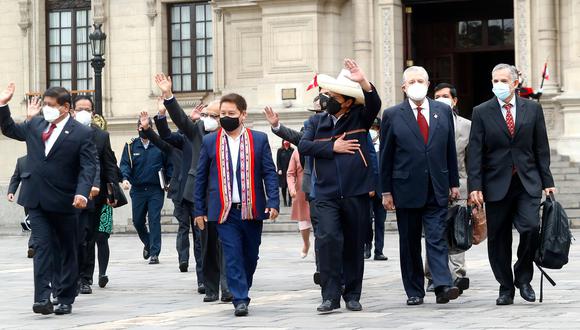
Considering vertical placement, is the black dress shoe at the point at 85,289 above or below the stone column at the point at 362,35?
below

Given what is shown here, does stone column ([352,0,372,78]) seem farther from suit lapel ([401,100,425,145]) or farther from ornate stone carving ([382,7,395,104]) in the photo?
suit lapel ([401,100,425,145])

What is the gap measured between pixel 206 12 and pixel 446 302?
977 inches

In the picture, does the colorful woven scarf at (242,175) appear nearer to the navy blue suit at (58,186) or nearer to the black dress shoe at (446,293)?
the navy blue suit at (58,186)

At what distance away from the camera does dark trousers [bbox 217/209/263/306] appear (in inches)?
469

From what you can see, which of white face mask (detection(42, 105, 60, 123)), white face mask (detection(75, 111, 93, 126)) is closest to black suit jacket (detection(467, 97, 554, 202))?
white face mask (detection(42, 105, 60, 123))

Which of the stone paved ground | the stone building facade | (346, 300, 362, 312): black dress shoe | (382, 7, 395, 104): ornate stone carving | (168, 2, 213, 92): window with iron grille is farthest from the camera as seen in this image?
(168, 2, 213, 92): window with iron grille

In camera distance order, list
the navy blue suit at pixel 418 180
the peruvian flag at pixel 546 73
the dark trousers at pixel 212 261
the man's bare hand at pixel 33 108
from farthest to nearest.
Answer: the peruvian flag at pixel 546 73
the dark trousers at pixel 212 261
the man's bare hand at pixel 33 108
the navy blue suit at pixel 418 180

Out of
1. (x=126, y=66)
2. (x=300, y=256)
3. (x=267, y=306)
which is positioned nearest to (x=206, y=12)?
(x=126, y=66)

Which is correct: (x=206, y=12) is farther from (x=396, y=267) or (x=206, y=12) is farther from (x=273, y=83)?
(x=396, y=267)

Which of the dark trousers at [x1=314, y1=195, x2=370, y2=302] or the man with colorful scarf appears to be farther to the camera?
the man with colorful scarf

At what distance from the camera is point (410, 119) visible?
12320 millimetres

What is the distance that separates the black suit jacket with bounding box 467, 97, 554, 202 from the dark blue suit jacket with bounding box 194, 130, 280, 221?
1705 mm

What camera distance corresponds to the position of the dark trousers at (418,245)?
39.6 ft

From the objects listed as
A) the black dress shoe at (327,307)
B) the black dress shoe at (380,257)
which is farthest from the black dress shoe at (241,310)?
the black dress shoe at (380,257)
